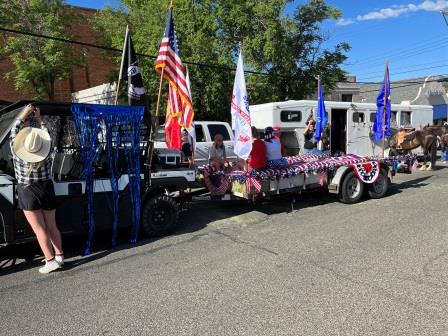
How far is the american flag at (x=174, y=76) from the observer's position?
7.93 metres

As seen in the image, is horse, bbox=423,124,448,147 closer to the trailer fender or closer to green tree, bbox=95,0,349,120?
green tree, bbox=95,0,349,120

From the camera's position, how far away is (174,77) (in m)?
7.98

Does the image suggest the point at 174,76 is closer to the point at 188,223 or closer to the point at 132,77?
the point at 132,77

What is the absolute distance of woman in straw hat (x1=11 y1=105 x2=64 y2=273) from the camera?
211 inches

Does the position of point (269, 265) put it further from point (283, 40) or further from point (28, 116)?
point (283, 40)

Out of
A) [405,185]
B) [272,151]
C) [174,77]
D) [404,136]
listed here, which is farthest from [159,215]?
[404,136]

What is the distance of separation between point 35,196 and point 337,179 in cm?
632

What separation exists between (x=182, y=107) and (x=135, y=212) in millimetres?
2329

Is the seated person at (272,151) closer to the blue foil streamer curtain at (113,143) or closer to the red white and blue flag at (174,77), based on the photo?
the red white and blue flag at (174,77)

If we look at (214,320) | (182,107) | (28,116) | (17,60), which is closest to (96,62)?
(17,60)

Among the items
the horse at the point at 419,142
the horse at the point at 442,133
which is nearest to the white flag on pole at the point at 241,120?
the horse at the point at 419,142

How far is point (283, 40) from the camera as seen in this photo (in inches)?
762

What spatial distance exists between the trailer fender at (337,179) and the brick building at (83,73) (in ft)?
62.8

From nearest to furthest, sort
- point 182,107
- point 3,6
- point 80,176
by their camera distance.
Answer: point 80,176 → point 182,107 → point 3,6
